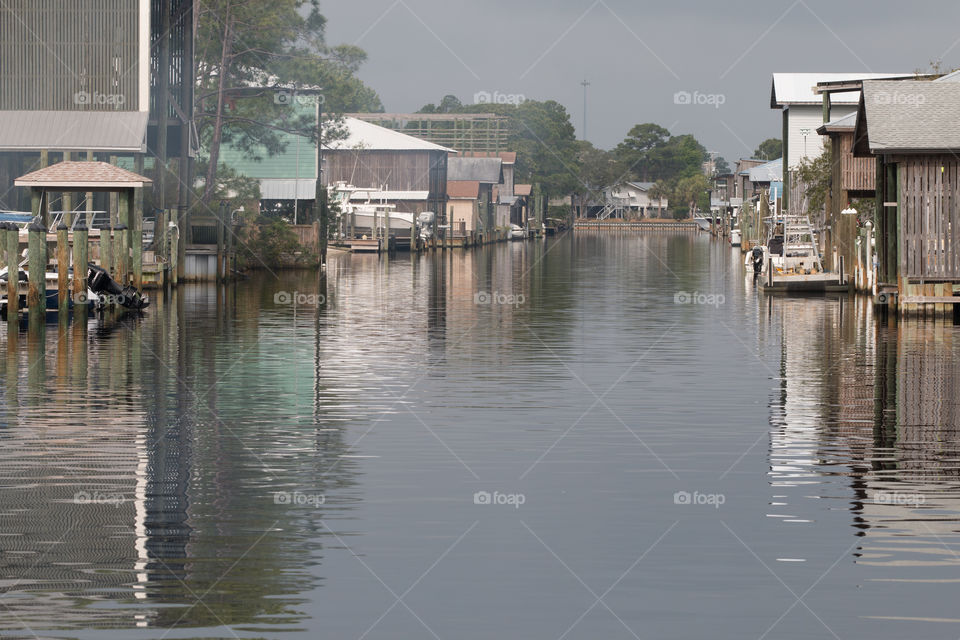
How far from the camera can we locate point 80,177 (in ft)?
143

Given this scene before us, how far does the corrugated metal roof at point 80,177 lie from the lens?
141 ft

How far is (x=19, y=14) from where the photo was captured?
50.8 metres

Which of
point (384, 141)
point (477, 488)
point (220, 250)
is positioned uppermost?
point (384, 141)

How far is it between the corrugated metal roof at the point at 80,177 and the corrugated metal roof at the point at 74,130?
491cm

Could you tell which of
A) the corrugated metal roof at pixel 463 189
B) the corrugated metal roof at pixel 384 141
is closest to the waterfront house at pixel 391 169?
the corrugated metal roof at pixel 384 141

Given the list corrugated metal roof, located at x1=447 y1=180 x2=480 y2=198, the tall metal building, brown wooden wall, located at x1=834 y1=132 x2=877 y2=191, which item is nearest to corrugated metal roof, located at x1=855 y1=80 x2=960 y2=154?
brown wooden wall, located at x1=834 y1=132 x2=877 y2=191

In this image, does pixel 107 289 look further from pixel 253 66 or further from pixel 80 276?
pixel 253 66

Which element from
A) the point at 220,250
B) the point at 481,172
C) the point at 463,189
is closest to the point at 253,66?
the point at 220,250

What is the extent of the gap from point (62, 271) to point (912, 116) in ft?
71.7

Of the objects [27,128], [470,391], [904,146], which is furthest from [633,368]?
[27,128]

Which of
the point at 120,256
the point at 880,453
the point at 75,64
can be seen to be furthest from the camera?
the point at 75,64

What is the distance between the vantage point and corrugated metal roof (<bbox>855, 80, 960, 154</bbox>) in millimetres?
37812

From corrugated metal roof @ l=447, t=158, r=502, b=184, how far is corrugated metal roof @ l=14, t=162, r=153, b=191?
97.9m

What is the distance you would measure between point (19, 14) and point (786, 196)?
1563 inches
